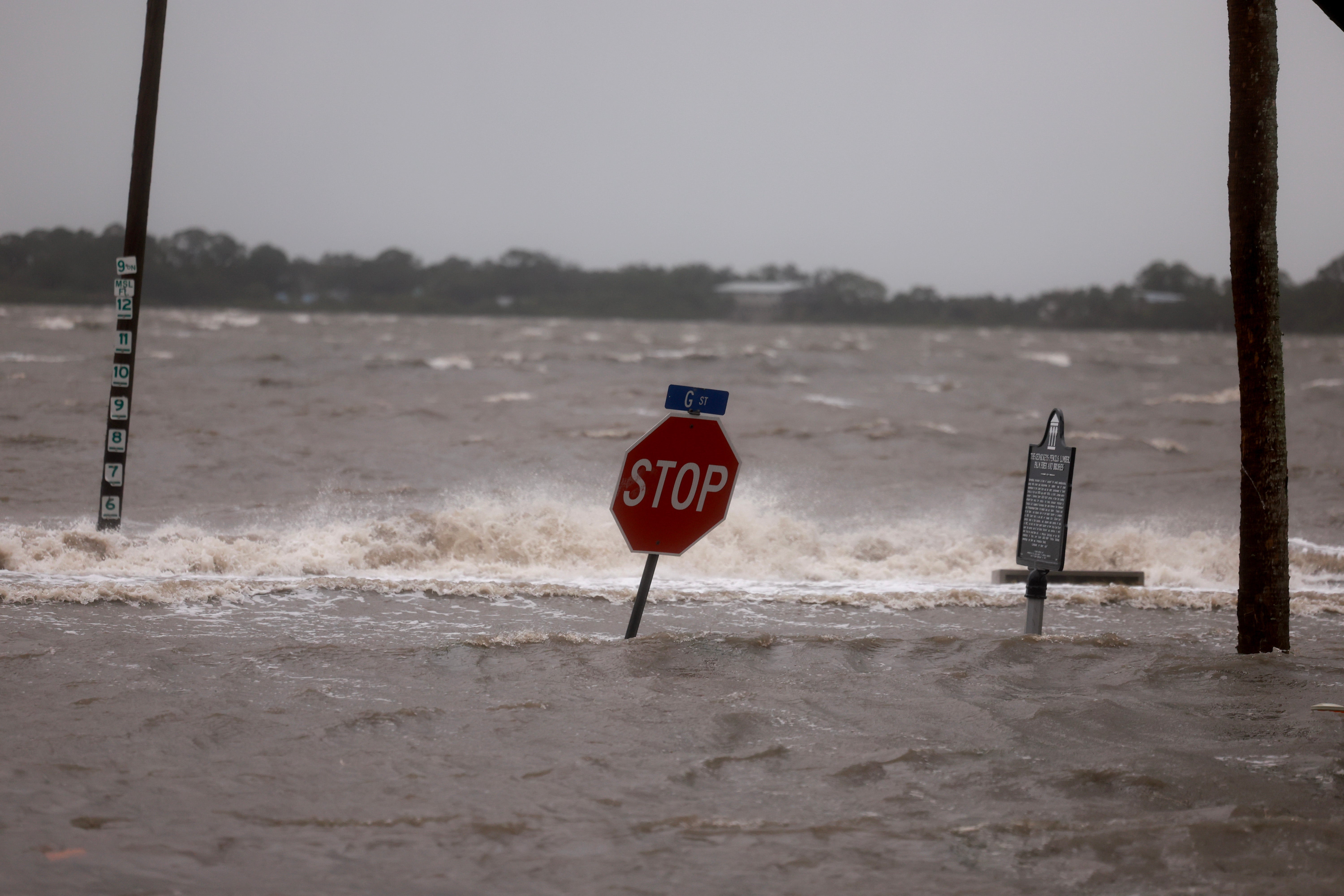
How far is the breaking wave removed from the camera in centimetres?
784

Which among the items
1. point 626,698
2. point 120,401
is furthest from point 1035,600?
point 120,401

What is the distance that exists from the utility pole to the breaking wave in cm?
237

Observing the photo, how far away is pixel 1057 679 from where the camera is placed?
530 cm

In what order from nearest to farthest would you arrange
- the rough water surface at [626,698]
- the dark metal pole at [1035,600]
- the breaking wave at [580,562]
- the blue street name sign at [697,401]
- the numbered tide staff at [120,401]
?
the rough water surface at [626,698] → the blue street name sign at [697,401] → the dark metal pole at [1035,600] → the breaking wave at [580,562] → the numbered tide staff at [120,401]

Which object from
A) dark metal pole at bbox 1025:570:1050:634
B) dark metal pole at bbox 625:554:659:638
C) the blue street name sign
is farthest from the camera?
dark metal pole at bbox 1025:570:1050:634

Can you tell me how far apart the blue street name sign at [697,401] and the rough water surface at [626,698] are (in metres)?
1.24

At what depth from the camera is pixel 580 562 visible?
9.89 metres

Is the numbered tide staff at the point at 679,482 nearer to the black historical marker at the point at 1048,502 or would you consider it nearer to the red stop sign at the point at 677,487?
the red stop sign at the point at 677,487

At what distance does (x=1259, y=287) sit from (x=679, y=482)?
126 inches

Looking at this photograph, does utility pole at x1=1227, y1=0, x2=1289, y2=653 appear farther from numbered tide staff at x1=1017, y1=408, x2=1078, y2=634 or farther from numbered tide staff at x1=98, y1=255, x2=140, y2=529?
numbered tide staff at x1=98, y1=255, x2=140, y2=529

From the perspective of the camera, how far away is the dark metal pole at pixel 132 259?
955 centimetres

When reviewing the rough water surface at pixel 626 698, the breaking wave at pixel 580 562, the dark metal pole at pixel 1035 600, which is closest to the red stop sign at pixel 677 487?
the rough water surface at pixel 626 698

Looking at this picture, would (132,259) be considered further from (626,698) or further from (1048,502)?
(1048,502)

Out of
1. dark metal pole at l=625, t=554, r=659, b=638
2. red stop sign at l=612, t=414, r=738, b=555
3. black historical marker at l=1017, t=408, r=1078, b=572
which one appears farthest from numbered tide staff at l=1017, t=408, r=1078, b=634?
dark metal pole at l=625, t=554, r=659, b=638
